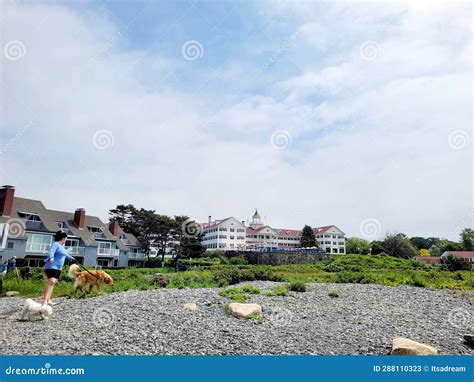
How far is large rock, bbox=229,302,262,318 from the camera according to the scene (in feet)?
20.7

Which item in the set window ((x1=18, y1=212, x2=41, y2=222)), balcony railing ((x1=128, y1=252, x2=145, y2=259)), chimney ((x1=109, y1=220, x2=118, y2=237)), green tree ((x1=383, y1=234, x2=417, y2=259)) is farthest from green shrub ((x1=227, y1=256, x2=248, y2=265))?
green tree ((x1=383, y1=234, x2=417, y2=259))

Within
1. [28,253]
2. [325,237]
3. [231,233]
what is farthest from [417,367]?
[325,237]

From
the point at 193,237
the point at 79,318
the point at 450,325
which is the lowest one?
the point at 450,325

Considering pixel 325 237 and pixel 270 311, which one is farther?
pixel 325 237

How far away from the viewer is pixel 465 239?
30.8 m

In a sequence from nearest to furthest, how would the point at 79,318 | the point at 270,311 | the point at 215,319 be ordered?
the point at 79,318 < the point at 215,319 < the point at 270,311

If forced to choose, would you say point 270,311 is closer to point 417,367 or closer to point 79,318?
point 417,367

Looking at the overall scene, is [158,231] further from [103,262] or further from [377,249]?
[377,249]

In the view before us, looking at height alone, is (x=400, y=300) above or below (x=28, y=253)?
below

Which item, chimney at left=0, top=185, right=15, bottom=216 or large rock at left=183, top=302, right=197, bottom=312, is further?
chimney at left=0, top=185, right=15, bottom=216

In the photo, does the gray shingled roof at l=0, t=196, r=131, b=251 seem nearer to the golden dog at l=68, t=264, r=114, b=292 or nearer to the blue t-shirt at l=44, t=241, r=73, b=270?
the golden dog at l=68, t=264, r=114, b=292

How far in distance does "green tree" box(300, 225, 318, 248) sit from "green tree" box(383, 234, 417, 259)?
9.84m

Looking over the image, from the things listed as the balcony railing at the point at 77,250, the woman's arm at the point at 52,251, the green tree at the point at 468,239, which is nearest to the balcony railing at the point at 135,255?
the balcony railing at the point at 77,250

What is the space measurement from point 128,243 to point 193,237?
623cm
